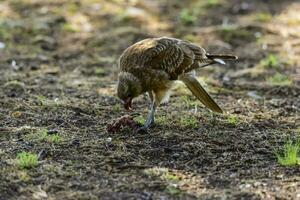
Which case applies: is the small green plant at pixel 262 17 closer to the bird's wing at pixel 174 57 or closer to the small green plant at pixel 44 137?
the bird's wing at pixel 174 57

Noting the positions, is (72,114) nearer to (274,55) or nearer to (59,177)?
(59,177)

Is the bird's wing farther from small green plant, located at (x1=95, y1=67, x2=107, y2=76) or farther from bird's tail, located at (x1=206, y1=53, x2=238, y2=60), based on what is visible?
small green plant, located at (x1=95, y1=67, x2=107, y2=76)

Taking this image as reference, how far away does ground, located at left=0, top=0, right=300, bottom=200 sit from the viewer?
5762 millimetres

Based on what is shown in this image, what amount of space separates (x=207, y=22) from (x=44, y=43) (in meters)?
3.84

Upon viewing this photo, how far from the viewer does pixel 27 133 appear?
Answer: 23.4ft

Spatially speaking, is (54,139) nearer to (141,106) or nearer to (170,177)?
(170,177)

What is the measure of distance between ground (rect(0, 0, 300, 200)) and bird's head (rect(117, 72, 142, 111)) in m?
0.46

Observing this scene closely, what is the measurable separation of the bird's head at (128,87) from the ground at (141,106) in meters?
0.46

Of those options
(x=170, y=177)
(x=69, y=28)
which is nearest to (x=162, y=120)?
(x=170, y=177)

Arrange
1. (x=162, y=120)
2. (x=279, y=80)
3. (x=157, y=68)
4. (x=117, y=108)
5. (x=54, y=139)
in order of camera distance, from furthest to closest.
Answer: (x=279, y=80)
(x=117, y=108)
(x=162, y=120)
(x=157, y=68)
(x=54, y=139)

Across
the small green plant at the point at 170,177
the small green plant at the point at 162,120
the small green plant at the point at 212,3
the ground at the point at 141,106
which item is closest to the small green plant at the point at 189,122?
the ground at the point at 141,106

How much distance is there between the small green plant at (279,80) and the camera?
9.89 metres

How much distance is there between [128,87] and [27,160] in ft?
4.99

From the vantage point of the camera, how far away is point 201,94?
7641 millimetres
